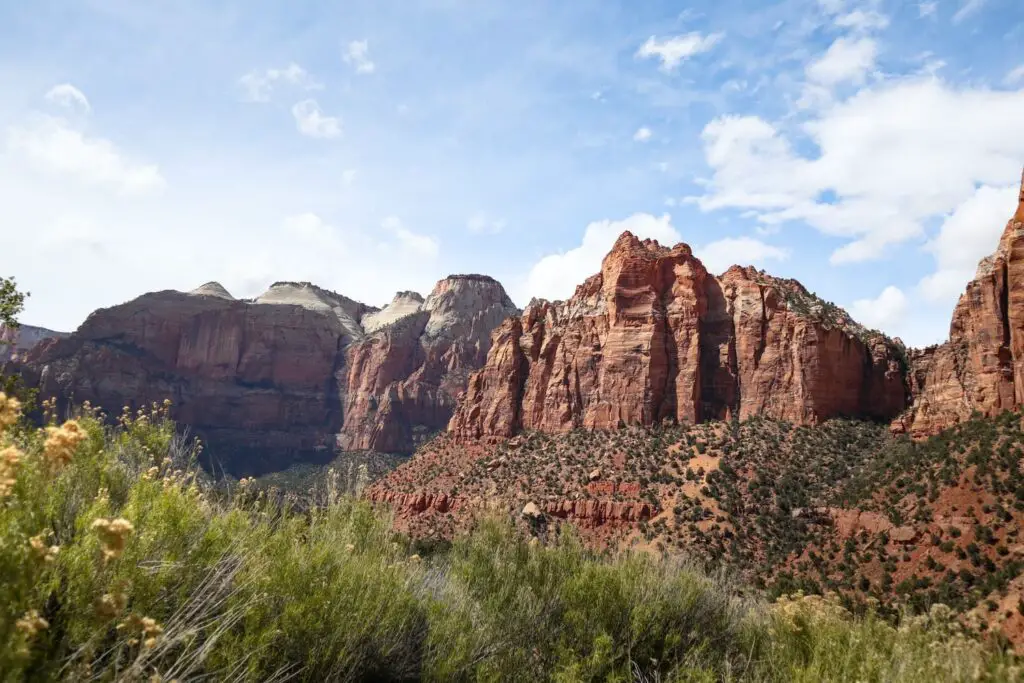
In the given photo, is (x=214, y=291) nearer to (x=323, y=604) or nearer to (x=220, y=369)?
(x=220, y=369)

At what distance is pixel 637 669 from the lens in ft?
36.7

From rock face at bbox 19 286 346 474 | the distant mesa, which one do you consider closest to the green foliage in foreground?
rock face at bbox 19 286 346 474

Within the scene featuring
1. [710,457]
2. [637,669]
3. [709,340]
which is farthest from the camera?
[709,340]

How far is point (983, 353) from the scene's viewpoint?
44156 millimetres

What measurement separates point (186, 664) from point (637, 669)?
26.3 feet

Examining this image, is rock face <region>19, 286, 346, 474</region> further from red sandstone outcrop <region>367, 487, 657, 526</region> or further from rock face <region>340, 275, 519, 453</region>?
red sandstone outcrop <region>367, 487, 657, 526</region>

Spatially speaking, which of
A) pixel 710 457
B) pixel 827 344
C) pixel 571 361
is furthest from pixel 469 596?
pixel 571 361

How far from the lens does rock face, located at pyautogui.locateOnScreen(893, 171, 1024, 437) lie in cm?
4134

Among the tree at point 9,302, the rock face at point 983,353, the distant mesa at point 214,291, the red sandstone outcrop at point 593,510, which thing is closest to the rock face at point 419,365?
the distant mesa at point 214,291

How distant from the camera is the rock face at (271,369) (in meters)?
120

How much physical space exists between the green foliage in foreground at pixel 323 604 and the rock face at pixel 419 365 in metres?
117

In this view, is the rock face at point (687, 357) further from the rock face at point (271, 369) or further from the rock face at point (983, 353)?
the rock face at point (271, 369)

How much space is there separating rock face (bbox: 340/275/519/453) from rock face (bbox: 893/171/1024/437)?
9359cm

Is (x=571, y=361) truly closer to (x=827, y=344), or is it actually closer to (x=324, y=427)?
(x=827, y=344)
